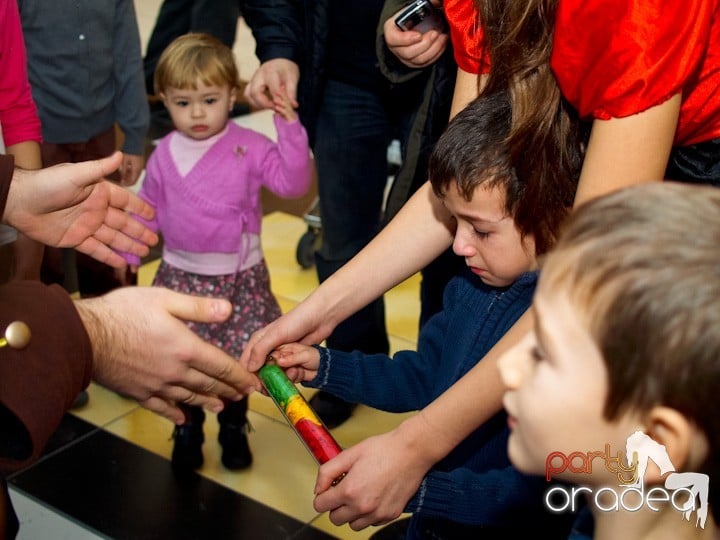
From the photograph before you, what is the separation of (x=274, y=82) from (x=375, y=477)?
51.0 inches

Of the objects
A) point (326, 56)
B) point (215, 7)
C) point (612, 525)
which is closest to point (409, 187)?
point (326, 56)

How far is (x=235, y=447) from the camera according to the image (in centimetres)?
245

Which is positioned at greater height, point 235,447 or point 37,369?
point 37,369

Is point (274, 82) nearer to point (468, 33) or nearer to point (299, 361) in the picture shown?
point (468, 33)

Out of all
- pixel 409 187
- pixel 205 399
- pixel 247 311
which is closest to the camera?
pixel 205 399

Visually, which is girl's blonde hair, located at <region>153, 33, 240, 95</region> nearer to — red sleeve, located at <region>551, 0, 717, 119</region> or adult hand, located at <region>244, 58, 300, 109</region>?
adult hand, located at <region>244, 58, 300, 109</region>

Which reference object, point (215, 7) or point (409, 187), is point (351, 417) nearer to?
point (409, 187)

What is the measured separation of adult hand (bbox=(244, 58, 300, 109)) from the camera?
2344 mm

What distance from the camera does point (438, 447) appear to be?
52.0 inches

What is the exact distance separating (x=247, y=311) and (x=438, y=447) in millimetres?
1215

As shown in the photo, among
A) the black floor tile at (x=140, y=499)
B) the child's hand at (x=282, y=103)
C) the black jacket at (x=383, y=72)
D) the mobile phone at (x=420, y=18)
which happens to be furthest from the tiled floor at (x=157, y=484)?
the mobile phone at (x=420, y=18)

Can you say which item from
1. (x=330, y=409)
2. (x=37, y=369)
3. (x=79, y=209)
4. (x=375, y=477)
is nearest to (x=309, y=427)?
(x=375, y=477)

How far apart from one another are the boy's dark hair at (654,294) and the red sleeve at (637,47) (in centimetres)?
35

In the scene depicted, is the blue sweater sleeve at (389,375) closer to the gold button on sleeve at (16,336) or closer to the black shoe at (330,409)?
the gold button on sleeve at (16,336)
